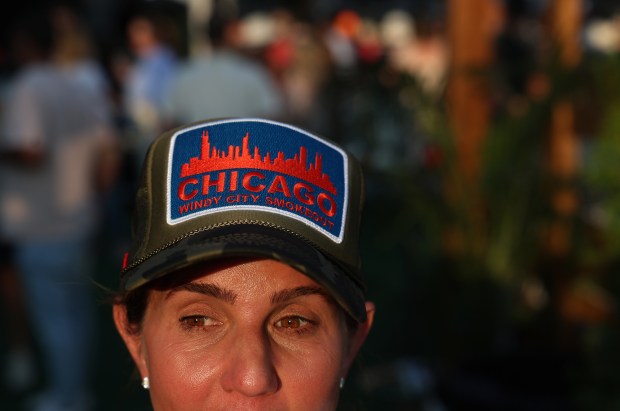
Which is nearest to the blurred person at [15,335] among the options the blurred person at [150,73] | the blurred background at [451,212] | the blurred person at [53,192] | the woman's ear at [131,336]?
the blurred background at [451,212]

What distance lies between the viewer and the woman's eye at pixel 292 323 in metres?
1.49

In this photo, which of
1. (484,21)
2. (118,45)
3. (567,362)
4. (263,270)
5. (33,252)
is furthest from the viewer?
(118,45)

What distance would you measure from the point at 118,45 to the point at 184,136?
12843 mm

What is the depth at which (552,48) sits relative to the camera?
4.84 meters

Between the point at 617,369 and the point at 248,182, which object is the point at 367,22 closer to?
the point at 617,369

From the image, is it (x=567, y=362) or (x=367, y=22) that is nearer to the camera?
(x=567, y=362)

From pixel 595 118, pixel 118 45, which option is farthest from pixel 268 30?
pixel 595 118

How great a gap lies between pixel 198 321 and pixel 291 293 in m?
0.16

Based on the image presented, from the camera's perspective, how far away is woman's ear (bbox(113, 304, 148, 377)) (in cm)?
161

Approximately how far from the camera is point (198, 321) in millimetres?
1494

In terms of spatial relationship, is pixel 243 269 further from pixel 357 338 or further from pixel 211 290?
pixel 357 338

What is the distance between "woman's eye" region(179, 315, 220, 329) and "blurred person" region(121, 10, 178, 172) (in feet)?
22.2

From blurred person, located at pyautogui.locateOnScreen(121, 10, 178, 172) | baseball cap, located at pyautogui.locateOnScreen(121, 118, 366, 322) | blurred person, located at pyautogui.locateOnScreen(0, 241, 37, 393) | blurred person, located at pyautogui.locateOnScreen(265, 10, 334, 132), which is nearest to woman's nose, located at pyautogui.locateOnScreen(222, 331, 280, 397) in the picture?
baseball cap, located at pyautogui.locateOnScreen(121, 118, 366, 322)

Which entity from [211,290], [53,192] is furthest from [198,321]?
[53,192]
